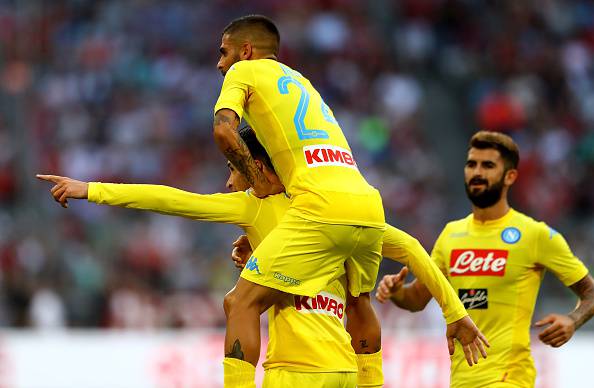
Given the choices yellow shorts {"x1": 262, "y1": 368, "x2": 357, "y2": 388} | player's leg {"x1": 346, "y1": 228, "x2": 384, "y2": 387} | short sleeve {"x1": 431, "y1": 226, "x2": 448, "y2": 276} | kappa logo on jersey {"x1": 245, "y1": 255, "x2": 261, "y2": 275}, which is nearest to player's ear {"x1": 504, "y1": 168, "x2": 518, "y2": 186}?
short sleeve {"x1": 431, "y1": 226, "x2": 448, "y2": 276}

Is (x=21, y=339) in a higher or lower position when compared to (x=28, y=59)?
lower

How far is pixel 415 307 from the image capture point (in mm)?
8094

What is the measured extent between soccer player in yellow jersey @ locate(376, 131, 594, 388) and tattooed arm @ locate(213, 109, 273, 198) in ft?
4.68

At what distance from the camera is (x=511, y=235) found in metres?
7.90

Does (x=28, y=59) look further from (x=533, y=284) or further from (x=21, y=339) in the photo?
(x=533, y=284)

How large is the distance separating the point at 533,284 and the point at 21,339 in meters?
7.58

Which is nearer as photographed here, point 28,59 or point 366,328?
point 366,328

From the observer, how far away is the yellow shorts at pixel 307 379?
6.39m

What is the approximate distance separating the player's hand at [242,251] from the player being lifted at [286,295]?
232mm

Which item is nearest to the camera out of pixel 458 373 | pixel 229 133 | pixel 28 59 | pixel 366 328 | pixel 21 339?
pixel 229 133

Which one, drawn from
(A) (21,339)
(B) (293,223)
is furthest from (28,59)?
(B) (293,223)

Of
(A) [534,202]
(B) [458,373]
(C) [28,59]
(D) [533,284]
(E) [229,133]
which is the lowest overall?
(B) [458,373]

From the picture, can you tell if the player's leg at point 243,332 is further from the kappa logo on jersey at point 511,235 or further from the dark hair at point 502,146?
the dark hair at point 502,146

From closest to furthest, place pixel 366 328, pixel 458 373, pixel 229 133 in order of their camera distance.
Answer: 1. pixel 229 133
2. pixel 366 328
3. pixel 458 373
